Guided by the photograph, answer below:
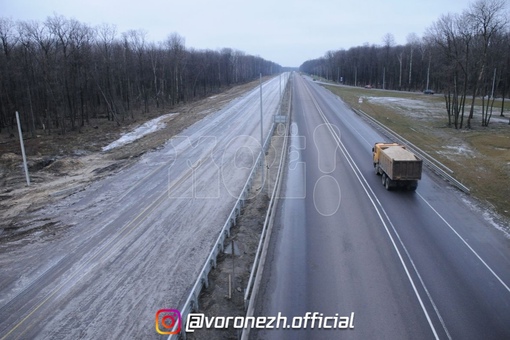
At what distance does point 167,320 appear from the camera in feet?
39.1

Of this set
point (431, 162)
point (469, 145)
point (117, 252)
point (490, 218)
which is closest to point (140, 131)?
point (117, 252)

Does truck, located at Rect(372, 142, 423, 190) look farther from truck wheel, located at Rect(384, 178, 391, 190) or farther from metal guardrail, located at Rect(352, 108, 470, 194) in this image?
metal guardrail, located at Rect(352, 108, 470, 194)

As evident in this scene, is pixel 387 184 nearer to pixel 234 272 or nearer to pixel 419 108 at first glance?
pixel 234 272

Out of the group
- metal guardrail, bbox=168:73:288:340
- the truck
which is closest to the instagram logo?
metal guardrail, bbox=168:73:288:340

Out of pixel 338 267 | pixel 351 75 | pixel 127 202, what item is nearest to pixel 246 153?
pixel 127 202

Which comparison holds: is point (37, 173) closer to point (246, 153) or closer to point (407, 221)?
point (246, 153)

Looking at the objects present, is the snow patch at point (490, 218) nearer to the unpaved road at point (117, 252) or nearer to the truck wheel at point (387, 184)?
the truck wheel at point (387, 184)

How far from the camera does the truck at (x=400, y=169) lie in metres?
22.4

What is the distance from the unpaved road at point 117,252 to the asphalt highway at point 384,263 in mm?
3694

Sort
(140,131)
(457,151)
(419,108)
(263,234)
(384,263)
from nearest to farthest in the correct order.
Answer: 1. (384,263)
2. (263,234)
3. (457,151)
4. (140,131)
5. (419,108)

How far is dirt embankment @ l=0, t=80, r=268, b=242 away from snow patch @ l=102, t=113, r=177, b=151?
3.83 ft

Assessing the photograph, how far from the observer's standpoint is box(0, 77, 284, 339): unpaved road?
12.3m

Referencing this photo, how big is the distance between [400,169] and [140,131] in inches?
1504

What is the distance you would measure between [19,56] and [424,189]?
54.7 meters
